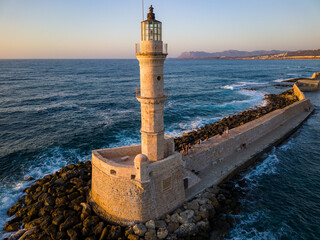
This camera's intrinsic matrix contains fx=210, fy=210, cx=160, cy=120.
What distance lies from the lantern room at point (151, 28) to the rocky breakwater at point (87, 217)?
988 centimetres

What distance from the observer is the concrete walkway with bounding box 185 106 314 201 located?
1515 centimetres

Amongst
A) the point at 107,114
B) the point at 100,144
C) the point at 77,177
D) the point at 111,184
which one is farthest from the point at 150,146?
the point at 107,114

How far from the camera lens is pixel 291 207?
14.6m

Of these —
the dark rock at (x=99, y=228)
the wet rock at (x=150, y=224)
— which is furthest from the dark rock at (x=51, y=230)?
the wet rock at (x=150, y=224)

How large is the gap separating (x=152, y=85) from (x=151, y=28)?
2926mm

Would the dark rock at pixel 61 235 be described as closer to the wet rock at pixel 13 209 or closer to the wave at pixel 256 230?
the wet rock at pixel 13 209

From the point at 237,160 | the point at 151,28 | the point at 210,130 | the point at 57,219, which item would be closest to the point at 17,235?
the point at 57,219

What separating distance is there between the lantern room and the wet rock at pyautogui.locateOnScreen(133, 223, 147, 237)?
994 cm

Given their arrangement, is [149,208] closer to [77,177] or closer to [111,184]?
[111,184]

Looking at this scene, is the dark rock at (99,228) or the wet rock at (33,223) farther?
the wet rock at (33,223)

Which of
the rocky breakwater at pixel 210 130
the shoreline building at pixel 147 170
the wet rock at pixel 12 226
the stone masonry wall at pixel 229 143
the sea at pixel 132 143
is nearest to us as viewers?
the shoreline building at pixel 147 170

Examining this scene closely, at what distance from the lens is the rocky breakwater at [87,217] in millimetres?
11320

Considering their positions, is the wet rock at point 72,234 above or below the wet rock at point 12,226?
above

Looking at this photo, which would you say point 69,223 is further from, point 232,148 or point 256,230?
point 232,148
